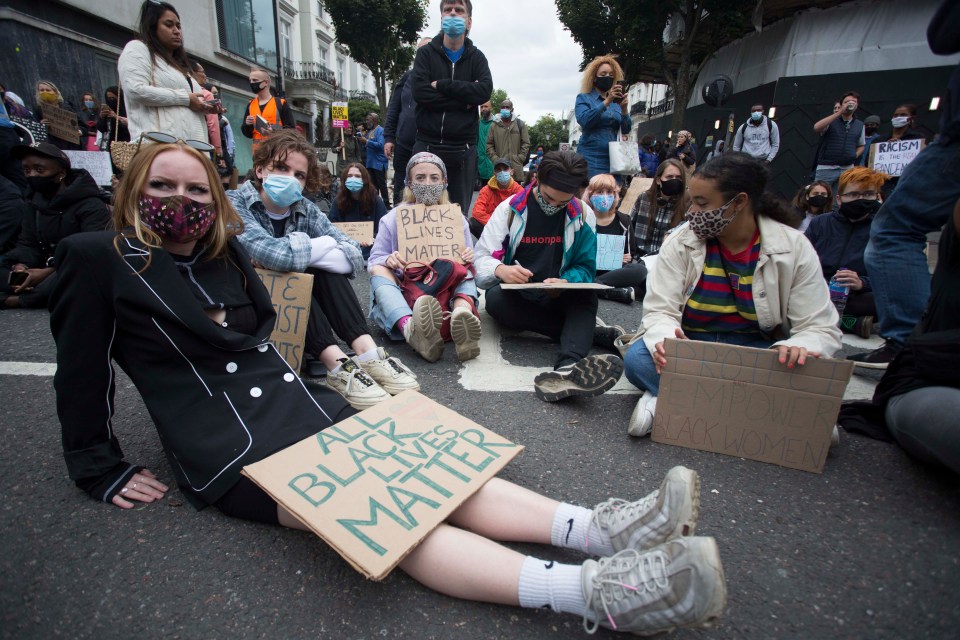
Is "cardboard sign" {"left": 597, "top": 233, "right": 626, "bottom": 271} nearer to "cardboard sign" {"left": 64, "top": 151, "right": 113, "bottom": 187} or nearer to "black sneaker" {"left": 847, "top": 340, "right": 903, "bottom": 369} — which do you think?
"black sneaker" {"left": 847, "top": 340, "right": 903, "bottom": 369}

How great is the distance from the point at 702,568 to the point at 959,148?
8.37 ft

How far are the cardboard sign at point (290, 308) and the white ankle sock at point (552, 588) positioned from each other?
1818 millimetres

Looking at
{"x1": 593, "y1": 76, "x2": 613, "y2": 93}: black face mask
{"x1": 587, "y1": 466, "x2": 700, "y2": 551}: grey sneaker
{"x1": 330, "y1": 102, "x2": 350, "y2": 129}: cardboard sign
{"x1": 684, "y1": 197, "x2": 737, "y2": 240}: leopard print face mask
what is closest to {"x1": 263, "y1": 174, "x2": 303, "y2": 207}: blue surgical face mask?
{"x1": 684, "y1": 197, "x2": 737, "y2": 240}: leopard print face mask

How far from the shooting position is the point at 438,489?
4.76 ft

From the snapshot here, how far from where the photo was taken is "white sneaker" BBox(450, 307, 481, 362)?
9.69 ft

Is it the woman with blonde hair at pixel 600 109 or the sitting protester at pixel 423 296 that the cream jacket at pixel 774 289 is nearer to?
the sitting protester at pixel 423 296

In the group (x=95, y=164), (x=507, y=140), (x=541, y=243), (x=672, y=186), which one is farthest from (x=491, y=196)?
(x=95, y=164)

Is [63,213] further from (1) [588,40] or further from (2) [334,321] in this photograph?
(1) [588,40]

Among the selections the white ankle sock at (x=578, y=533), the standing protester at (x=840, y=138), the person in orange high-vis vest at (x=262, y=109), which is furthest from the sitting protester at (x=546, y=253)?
the standing protester at (x=840, y=138)

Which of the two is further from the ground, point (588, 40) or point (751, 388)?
point (588, 40)

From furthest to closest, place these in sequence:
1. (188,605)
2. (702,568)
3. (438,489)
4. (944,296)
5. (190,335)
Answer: (944,296), (190,335), (438,489), (188,605), (702,568)

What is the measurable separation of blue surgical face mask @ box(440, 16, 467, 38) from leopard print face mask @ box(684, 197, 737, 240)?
11.0 ft

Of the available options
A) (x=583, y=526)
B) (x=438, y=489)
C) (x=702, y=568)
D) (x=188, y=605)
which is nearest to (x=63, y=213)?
(x=188, y=605)

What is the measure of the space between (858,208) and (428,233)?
3.44 meters
